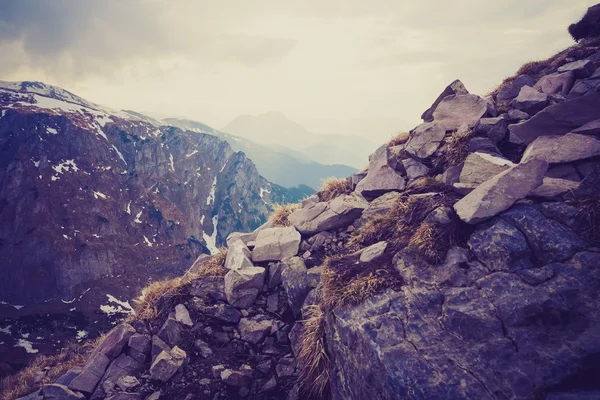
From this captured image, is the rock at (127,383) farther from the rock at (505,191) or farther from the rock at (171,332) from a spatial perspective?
the rock at (505,191)

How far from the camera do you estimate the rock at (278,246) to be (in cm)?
1052

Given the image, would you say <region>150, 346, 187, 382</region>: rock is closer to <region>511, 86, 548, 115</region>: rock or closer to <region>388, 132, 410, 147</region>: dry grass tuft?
<region>388, 132, 410, 147</region>: dry grass tuft

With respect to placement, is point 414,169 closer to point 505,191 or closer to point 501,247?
point 505,191

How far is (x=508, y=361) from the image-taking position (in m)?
5.11

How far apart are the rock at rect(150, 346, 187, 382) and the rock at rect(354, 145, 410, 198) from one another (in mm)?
6893

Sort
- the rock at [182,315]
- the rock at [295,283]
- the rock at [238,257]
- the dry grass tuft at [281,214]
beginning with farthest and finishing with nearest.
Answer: the dry grass tuft at [281,214] → the rock at [238,257] → the rock at [182,315] → the rock at [295,283]

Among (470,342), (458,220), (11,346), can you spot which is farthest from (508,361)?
(11,346)

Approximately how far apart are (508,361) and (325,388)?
149 inches

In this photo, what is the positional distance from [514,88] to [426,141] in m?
4.82

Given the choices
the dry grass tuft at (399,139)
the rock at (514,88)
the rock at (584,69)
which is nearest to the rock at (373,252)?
the dry grass tuft at (399,139)

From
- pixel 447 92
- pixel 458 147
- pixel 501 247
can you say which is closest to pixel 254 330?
pixel 501 247

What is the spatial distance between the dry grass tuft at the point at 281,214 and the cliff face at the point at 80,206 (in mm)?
140088

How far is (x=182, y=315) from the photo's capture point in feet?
30.7

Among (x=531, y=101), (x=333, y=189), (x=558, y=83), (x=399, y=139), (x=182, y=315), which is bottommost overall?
(x=182, y=315)
